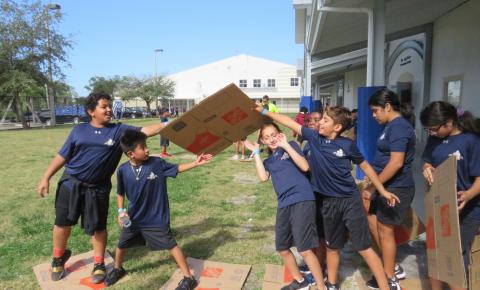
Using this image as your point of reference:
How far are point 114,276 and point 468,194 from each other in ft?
10.0

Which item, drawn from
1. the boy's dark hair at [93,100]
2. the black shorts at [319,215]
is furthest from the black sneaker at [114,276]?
the black shorts at [319,215]

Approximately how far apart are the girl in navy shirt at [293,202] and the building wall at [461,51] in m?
6.61

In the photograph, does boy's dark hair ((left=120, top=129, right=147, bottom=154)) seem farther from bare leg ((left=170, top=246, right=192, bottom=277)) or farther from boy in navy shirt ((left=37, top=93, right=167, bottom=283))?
bare leg ((left=170, top=246, right=192, bottom=277))

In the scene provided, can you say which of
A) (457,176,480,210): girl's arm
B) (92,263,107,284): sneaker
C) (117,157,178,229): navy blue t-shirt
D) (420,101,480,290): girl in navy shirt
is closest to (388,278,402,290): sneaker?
(420,101,480,290): girl in navy shirt

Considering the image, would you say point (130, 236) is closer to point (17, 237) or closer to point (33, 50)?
point (17, 237)

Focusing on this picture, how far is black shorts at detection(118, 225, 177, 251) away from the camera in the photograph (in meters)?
3.41

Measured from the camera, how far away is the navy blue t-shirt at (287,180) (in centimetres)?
309

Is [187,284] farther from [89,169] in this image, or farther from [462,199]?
[462,199]

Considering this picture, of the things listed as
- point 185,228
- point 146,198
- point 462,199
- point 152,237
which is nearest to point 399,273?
point 462,199

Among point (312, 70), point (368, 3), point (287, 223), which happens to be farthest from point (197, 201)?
point (312, 70)

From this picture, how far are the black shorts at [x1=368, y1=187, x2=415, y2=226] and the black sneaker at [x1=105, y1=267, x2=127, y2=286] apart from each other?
245cm

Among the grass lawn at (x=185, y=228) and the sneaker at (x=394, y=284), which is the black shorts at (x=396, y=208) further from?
the grass lawn at (x=185, y=228)

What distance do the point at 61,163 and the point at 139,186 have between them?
814mm

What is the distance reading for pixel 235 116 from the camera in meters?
3.25
